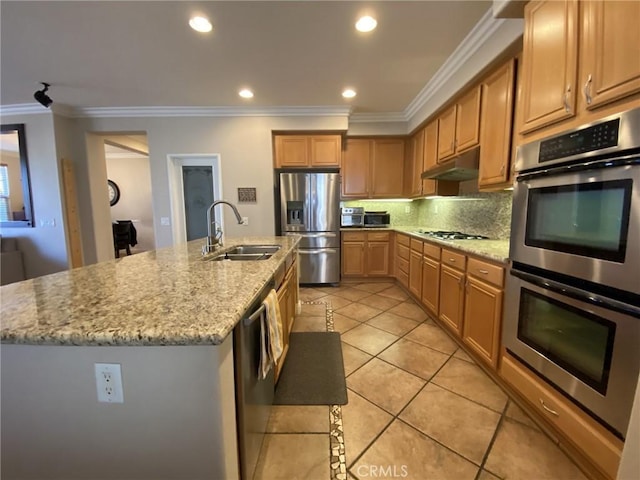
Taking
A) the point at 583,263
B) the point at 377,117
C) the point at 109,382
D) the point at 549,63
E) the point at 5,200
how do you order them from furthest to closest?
the point at 377,117 → the point at 5,200 → the point at 549,63 → the point at 583,263 → the point at 109,382

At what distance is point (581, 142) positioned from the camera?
119 cm

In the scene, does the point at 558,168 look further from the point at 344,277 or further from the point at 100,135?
the point at 100,135

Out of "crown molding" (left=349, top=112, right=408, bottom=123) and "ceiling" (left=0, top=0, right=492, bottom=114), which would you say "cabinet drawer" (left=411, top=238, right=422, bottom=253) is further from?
"crown molding" (left=349, top=112, right=408, bottom=123)

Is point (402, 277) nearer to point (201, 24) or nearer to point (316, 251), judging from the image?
point (316, 251)

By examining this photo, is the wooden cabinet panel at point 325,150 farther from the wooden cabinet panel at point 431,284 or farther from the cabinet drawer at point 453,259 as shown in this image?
the cabinet drawer at point 453,259

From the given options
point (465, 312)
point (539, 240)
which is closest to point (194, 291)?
point (539, 240)

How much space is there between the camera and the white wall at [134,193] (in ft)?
24.1

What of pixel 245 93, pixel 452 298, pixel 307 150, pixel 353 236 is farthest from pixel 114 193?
pixel 452 298

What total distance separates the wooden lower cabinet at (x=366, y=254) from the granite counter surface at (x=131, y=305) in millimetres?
2948

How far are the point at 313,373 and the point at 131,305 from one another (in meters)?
1.49

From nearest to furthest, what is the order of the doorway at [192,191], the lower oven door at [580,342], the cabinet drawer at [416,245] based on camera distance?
1. the lower oven door at [580,342]
2. the cabinet drawer at [416,245]
3. the doorway at [192,191]

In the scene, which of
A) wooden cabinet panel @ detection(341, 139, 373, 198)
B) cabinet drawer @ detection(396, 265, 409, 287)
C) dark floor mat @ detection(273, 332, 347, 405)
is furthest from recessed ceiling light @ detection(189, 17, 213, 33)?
cabinet drawer @ detection(396, 265, 409, 287)

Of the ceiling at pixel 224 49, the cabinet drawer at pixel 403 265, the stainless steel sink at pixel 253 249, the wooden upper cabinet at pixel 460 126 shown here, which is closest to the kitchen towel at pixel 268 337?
the stainless steel sink at pixel 253 249

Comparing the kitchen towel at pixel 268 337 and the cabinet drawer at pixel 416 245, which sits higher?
the cabinet drawer at pixel 416 245
